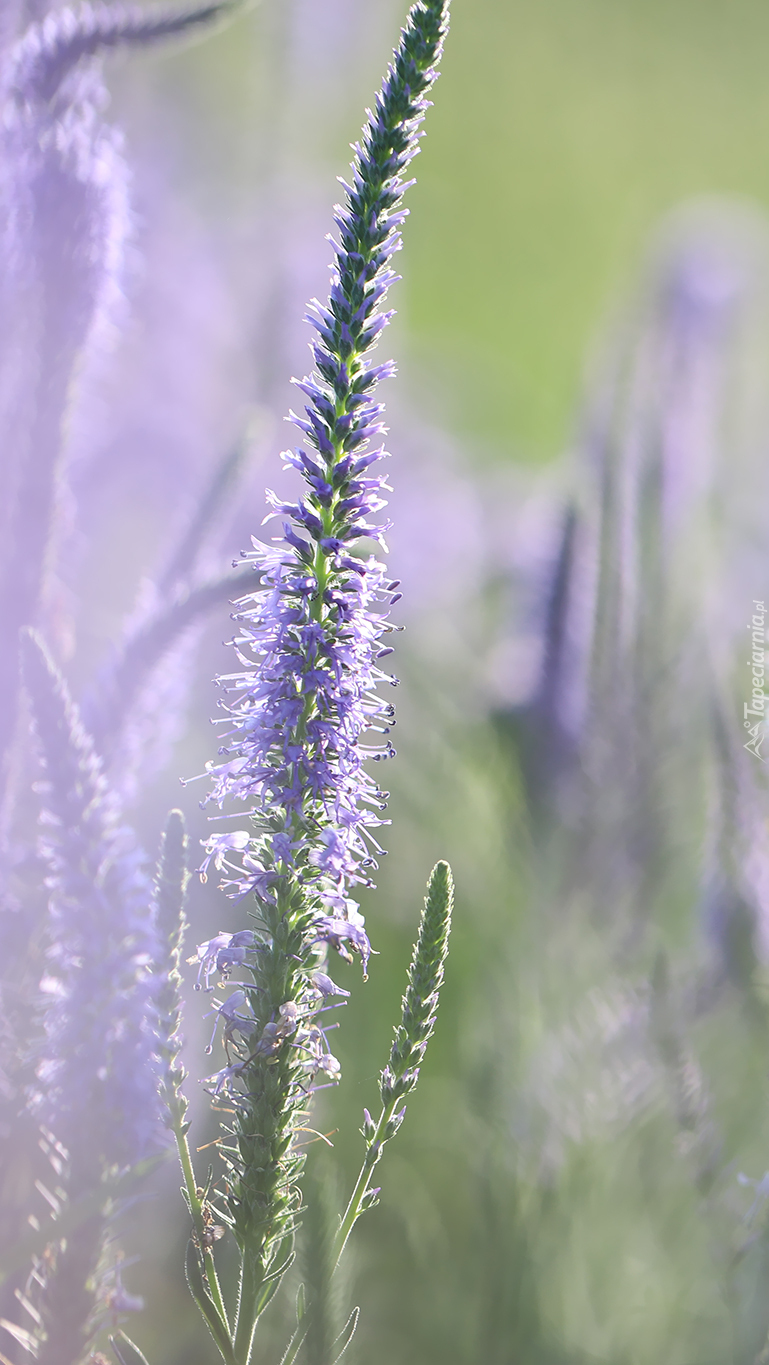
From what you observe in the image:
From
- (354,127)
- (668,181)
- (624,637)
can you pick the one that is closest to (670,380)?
(624,637)

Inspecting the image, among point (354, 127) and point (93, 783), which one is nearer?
point (93, 783)

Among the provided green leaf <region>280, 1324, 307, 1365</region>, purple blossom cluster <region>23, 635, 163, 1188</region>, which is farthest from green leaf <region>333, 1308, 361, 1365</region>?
purple blossom cluster <region>23, 635, 163, 1188</region>

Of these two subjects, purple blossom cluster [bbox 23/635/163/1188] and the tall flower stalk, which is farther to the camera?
purple blossom cluster [bbox 23/635/163/1188]

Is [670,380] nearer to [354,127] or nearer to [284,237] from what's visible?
[284,237]

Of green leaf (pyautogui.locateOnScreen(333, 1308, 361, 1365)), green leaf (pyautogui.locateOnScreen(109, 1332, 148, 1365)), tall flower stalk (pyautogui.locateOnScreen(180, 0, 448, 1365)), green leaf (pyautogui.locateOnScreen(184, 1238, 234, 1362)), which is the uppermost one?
tall flower stalk (pyautogui.locateOnScreen(180, 0, 448, 1365))

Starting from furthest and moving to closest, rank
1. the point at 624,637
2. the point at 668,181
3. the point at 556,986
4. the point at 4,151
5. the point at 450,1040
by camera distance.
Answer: the point at 668,181
the point at 450,1040
the point at 556,986
the point at 624,637
the point at 4,151

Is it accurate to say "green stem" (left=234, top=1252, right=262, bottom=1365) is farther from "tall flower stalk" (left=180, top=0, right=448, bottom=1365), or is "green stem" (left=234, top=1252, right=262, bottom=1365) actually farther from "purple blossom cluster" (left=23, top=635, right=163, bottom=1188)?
"purple blossom cluster" (left=23, top=635, right=163, bottom=1188)
